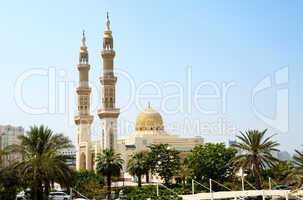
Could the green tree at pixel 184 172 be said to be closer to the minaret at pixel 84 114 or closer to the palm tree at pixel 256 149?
the palm tree at pixel 256 149

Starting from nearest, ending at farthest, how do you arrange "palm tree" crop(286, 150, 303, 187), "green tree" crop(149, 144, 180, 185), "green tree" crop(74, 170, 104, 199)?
"palm tree" crop(286, 150, 303, 187), "green tree" crop(74, 170, 104, 199), "green tree" crop(149, 144, 180, 185)

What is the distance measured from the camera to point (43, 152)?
2683 centimetres

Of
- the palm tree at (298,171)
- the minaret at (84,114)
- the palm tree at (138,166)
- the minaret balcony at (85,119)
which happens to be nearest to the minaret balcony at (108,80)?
the minaret at (84,114)

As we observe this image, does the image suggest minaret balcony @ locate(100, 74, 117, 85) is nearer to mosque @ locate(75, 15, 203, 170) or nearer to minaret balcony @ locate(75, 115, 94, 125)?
mosque @ locate(75, 15, 203, 170)

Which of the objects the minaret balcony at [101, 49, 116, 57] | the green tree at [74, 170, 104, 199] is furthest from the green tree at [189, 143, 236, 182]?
the minaret balcony at [101, 49, 116, 57]

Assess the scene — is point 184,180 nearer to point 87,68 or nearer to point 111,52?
point 111,52

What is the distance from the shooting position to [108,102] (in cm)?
6372

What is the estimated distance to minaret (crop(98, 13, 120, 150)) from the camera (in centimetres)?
6353

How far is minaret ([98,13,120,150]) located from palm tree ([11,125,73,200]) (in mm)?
36047

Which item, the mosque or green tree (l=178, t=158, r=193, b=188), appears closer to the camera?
green tree (l=178, t=158, r=193, b=188)

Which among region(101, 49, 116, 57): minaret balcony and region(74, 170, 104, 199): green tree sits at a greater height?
region(101, 49, 116, 57): minaret balcony

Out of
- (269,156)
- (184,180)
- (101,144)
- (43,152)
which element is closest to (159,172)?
(184,180)

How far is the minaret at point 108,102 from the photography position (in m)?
63.5

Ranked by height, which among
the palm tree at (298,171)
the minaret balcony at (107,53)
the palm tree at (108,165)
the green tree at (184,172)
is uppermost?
the minaret balcony at (107,53)
